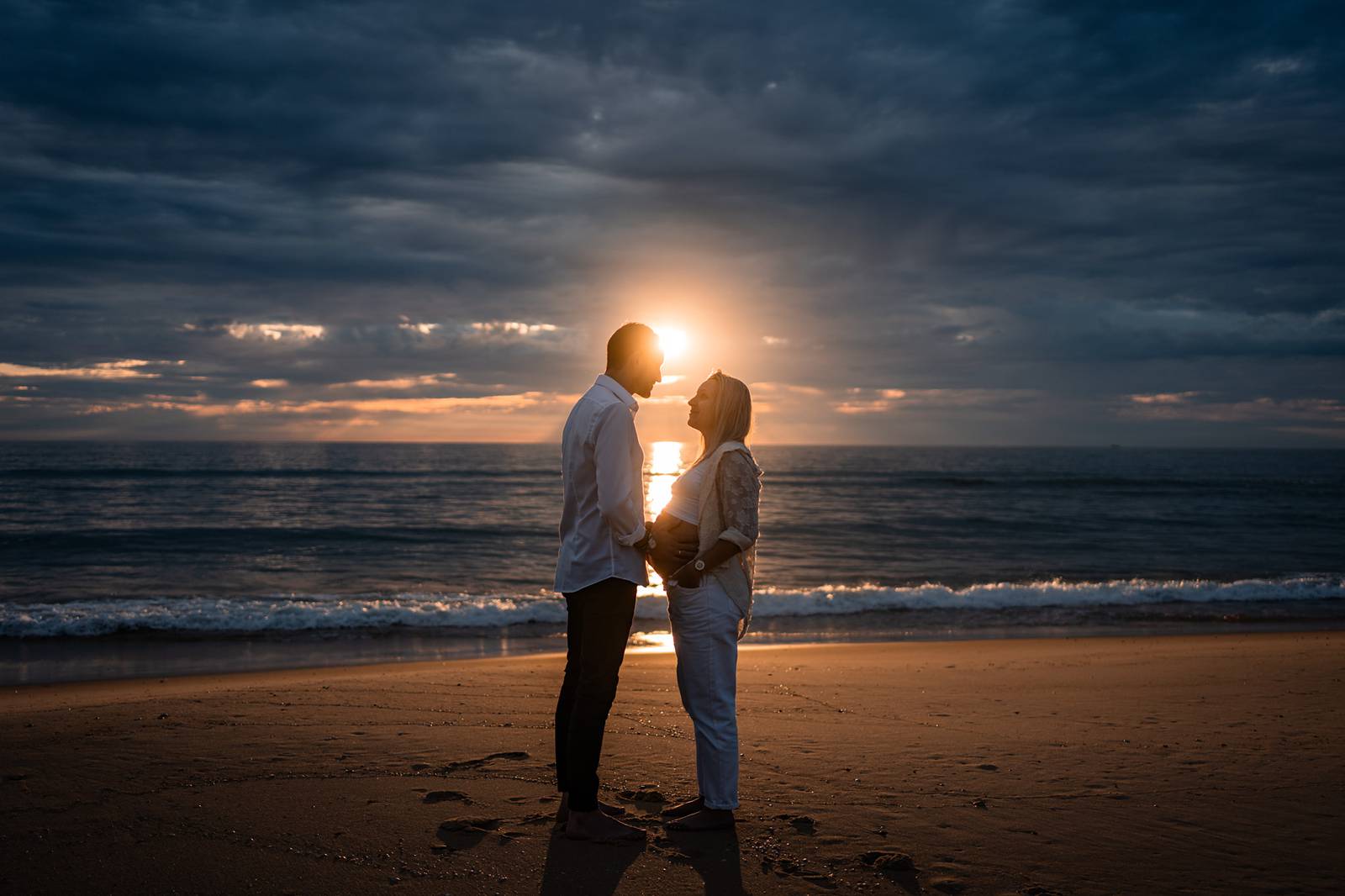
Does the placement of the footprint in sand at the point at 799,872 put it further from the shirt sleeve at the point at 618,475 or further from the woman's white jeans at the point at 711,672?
the shirt sleeve at the point at 618,475

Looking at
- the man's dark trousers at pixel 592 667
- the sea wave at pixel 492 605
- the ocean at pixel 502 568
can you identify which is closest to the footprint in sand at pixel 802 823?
the man's dark trousers at pixel 592 667

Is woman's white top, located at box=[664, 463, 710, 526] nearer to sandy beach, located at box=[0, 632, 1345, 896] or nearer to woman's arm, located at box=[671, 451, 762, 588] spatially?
woman's arm, located at box=[671, 451, 762, 588]

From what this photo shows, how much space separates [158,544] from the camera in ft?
71.5

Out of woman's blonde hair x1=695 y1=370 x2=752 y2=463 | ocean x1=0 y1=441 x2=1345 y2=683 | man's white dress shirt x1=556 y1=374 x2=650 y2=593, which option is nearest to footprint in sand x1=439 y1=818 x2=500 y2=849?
man's white dress shirt x1=556 y1=374 x2=650 y2=593

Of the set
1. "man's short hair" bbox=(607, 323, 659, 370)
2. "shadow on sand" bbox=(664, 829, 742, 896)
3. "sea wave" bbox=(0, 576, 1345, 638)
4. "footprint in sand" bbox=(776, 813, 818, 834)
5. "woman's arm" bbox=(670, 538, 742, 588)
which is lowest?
"sea wave" bbox=(0, 576, 1345, 638)

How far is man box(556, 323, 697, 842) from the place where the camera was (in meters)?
A: 3.51

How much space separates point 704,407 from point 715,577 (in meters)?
0.74

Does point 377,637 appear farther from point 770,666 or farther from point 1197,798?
point 1197,798

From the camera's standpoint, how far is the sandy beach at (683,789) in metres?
3.44

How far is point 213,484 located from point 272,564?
24.4 m

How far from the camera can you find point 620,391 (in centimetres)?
363

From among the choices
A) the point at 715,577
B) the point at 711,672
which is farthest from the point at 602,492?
the point at 711,672

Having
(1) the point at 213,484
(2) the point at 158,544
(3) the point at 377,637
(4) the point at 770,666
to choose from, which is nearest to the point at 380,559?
(2) the point at 158,544

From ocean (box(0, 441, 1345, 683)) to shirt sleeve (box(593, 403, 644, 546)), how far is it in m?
6.99
